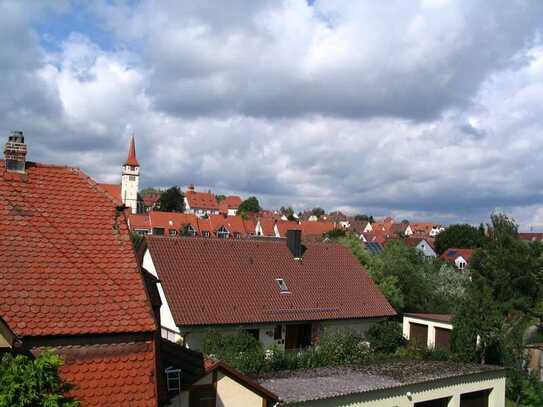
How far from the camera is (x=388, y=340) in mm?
26719

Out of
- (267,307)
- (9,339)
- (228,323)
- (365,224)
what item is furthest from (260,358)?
(365,224)

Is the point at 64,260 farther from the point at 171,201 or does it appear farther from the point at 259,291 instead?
the point at 171,201

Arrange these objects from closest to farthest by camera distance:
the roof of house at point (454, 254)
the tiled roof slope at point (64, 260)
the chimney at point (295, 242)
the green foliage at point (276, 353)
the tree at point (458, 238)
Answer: the tiled roof slope at point (64, 260)
the green foliage at point (276, 353)
the chimney at point (295, 242)
the roof of house at point (454, 254)
the tree at point (458, 238)

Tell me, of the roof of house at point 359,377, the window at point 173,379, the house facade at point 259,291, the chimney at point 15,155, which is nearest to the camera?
the chimney at point 15,155

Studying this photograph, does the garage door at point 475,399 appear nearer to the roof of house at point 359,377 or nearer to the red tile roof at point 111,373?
the roof of house at point 359,377

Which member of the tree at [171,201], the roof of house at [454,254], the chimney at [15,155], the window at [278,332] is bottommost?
the window at [278,332]

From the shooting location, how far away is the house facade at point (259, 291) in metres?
23.5

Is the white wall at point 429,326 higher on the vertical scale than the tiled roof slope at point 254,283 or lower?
lower

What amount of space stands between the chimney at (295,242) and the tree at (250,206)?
A: 132 m

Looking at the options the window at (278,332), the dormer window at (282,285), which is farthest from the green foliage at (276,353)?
the dormer window at (282,285)

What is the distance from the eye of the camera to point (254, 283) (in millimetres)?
26406

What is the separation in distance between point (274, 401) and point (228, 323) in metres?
9.71

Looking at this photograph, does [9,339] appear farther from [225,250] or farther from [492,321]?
[492,321]

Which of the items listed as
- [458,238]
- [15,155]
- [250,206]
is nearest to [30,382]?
[15,155]
